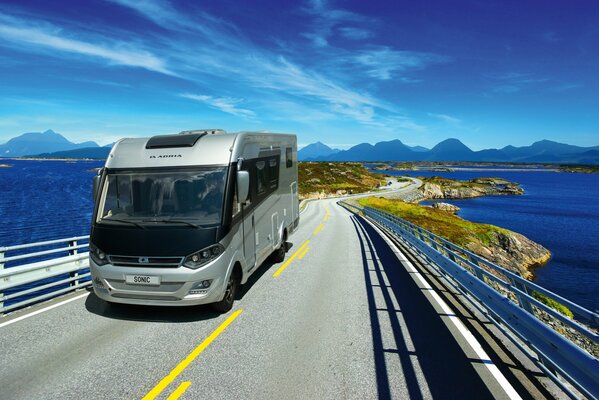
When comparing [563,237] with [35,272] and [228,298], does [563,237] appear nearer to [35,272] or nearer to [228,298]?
[228,298]

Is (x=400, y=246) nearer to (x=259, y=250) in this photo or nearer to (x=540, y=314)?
(x=540, y=314)

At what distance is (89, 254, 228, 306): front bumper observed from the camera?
21.6 ft

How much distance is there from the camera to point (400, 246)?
16.5m

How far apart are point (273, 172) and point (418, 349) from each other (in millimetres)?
6707

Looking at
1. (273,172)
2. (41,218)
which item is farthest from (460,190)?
(273,172)

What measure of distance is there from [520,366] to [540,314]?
1110cm

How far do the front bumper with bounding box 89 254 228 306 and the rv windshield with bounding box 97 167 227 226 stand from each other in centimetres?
97

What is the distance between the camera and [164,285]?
6621 millimetres

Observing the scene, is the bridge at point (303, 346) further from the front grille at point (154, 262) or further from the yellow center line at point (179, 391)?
the front grille at point (154, 262)

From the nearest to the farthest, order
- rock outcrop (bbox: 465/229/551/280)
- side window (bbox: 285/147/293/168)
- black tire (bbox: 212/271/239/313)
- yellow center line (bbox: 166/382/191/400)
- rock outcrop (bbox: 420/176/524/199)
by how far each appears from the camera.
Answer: yellow center line (bbox: 166/382/191/400) < black tire (bbox: 212/271/239/313) < side window (bbox: 285/147/293/168) < rock outcrop (bbox: 465/229/551/280) < rock outcrop (bbox: 420/176/524/199)

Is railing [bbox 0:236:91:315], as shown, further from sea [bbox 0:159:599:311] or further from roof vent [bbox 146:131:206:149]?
sea [bbox 0:159:599:311]

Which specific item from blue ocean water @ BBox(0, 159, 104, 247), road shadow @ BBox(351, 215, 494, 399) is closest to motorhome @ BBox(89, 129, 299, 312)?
road shadow @ BBox(351, 215, 494, 399)

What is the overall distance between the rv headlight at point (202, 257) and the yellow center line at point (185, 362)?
4.12 feet

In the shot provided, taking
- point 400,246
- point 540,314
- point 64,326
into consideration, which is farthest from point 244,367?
point 540,314
